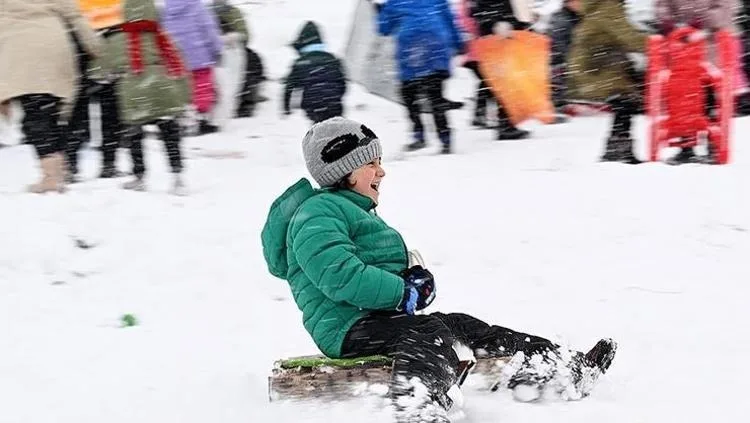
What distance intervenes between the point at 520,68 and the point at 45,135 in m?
3.72

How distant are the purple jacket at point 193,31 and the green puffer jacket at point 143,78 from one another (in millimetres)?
1049

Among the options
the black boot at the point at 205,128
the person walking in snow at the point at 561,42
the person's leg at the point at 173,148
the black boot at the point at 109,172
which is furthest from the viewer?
the black boot at the point at 205,128

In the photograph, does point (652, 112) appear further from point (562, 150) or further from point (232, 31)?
point (232, 31)

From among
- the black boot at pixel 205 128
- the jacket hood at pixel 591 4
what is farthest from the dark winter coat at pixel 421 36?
the black boot at pixel 205 128

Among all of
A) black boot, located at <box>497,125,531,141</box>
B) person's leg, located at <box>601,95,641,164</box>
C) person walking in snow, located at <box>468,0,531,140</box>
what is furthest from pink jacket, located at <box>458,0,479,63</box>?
person's leg, located at <box>601,95,641,164</box>

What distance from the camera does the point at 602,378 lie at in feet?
14.2

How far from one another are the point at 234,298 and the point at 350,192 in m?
1.84

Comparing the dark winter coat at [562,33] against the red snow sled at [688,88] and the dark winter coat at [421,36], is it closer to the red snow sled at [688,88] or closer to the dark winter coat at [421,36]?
the dark winter coat at [421,36]

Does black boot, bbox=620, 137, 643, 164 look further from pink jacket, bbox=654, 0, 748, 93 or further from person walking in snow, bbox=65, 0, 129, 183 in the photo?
person walking in snow, bbox=65, 0, 129, 183

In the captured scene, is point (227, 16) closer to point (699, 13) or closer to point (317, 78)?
point (317, 78)

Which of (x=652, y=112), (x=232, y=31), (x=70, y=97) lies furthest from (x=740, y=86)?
(x=70, y=97)

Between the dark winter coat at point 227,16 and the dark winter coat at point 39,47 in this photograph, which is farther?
the dark winter coat at point 227,16

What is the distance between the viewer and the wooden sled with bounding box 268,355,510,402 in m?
4.09

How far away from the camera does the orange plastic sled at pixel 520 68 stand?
8.82 m
